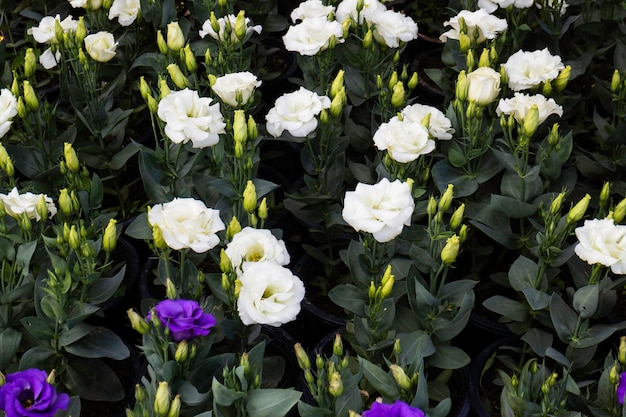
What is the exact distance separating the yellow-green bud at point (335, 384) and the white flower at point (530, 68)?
1351mm

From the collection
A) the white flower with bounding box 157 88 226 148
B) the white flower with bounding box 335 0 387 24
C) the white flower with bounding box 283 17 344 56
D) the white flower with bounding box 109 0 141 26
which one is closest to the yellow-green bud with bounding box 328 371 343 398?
the white flower with bounding box 157 88 226 148

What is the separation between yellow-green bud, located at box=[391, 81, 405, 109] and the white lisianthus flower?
23 centimetres

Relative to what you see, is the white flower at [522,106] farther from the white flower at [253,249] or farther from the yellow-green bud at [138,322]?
the yellow-green bud at [138,322]

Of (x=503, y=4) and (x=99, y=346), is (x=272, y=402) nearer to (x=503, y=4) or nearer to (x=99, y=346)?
(x=99, y=346)

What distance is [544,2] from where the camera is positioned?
3080 mm

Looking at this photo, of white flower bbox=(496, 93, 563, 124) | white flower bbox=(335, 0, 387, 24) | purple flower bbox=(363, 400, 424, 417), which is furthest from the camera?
white flower bbox=(335, 0, 387, 24)

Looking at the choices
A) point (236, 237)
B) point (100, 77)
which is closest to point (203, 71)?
point (100, 77)

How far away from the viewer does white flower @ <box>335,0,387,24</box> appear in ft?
9.10

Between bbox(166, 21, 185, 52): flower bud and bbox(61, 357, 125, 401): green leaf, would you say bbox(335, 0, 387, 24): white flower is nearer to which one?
bbox(166, 21, 185, 52): flower bud

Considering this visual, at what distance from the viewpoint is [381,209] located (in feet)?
6.55

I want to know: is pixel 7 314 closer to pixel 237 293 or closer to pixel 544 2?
pixel 237 293

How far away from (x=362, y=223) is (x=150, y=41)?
1750 millimetres

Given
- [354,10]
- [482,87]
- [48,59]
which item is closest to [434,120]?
[482,87]

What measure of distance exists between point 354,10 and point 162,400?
174cm
